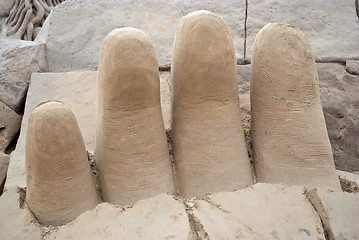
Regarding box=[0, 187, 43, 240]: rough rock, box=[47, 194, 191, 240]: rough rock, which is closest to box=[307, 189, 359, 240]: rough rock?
box=[47, 194, 191, 240]: rough rock

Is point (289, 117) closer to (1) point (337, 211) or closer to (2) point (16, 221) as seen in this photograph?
(1) point (337, 211)

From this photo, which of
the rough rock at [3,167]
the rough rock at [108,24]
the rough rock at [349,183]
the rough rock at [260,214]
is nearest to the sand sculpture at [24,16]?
the rough rock at [108,24]

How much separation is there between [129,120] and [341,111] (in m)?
1.08

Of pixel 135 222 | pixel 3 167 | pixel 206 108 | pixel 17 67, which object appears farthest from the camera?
pixel 17 67

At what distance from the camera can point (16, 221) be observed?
101cm

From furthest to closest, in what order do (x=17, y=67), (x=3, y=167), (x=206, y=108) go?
(x=17, y=67), (x=3, y=167), (x=206, y=108)

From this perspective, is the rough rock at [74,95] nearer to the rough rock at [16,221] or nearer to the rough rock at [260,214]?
the rough rock at [16,221]

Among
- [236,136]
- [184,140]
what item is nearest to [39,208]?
[184,140]

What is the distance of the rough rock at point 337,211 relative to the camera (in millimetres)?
966

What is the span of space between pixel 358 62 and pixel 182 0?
0.93 m

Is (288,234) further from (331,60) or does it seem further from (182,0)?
(182,0)

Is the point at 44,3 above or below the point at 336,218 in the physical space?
above

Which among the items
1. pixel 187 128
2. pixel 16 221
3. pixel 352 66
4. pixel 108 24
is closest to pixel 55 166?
pixel 16 221

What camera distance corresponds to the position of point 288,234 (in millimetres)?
941
